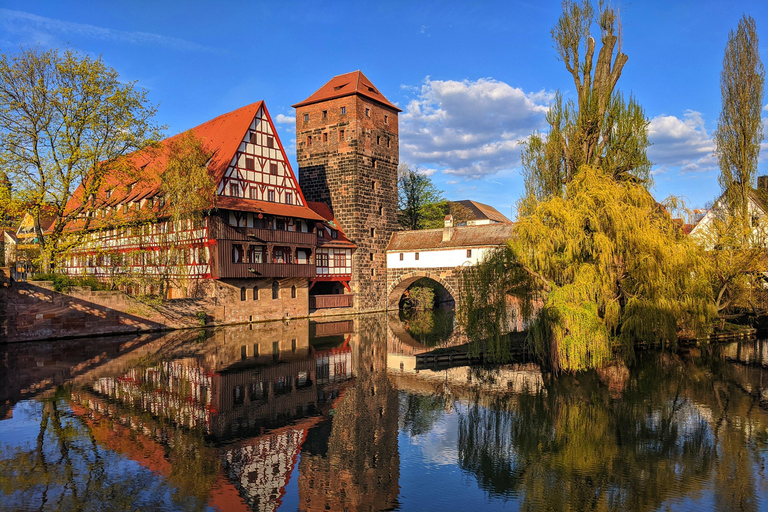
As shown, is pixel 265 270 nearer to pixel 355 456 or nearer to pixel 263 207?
pixel 263 207

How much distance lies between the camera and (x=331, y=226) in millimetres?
37625

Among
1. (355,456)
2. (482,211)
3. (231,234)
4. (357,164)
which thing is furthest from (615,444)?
(482,211)

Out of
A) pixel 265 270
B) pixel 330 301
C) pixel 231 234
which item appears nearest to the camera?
pixel 231 234

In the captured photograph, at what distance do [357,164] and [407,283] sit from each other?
388 inches

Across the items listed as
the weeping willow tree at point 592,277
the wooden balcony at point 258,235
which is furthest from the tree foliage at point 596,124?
the wooden balcony at point 258,235

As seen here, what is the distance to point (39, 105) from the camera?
2367cm

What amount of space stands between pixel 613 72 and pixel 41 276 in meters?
26.0

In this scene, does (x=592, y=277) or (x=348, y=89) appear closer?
(x=592, y=277)

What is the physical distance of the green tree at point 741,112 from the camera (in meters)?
27.3

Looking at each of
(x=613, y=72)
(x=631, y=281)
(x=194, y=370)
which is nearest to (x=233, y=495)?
(x=194, y=370)

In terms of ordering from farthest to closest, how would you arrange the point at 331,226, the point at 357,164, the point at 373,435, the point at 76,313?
the point at 357,164, the point at 331,226, the point at 76,313, the point at 373,435

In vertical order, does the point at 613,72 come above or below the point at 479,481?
above

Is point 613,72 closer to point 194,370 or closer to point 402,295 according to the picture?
point 194,370

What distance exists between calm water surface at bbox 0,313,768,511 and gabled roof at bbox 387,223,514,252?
17.4 m
